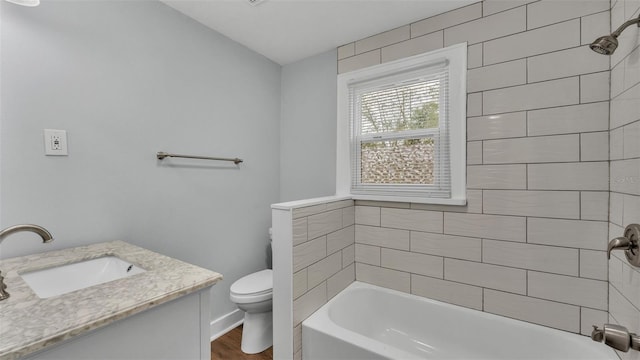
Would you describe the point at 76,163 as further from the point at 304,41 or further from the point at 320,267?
the point at 304,41

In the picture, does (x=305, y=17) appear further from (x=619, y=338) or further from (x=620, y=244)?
(x=619, y=338)

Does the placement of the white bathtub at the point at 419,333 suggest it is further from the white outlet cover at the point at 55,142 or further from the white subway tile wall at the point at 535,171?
the white outlet cover at the point at 55,142

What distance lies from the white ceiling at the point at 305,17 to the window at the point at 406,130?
0.28 meters

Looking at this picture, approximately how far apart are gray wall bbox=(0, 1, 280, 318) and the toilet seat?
0.94ft

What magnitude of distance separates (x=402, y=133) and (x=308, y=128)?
87 centimetres

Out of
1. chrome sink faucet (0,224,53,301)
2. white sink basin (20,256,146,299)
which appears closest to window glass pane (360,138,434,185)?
white sink basin (20,256,146,299)

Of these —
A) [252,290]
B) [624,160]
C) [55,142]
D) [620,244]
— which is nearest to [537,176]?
[624,160]

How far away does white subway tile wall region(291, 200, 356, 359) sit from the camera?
1.56 metres

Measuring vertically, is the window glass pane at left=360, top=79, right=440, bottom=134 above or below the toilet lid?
above

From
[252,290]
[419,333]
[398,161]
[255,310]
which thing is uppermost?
[398,161]

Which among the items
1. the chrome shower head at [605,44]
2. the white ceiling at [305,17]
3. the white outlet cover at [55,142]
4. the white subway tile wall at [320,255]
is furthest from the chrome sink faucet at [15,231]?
the chrome shower head at [605,44]

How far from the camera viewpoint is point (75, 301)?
2.58ft

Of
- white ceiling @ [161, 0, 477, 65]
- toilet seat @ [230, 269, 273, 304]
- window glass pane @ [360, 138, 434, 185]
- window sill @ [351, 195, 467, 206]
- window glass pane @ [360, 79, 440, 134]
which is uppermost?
white ceiling @ [161, 0, 477, 65]

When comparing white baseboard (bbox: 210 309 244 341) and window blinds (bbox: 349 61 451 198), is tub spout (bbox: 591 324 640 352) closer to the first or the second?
window blinds (bbox: 349 61 451 198)
